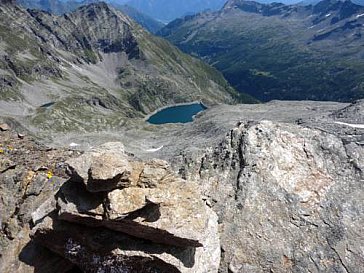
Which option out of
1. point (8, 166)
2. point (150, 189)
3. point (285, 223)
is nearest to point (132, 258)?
point (150, 189)

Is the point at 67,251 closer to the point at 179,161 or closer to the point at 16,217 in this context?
the point at 16,217

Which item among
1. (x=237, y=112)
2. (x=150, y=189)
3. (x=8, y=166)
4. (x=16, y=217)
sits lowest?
(x=237, y=112)

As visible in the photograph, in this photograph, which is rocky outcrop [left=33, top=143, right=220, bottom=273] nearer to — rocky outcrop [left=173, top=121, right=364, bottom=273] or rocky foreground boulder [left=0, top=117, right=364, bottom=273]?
rocky foreground boulder [left=0, top=117, right=364, bottom=273]

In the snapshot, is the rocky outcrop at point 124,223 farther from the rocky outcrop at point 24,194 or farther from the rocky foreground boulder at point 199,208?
the rocky outcrop at point 24,194

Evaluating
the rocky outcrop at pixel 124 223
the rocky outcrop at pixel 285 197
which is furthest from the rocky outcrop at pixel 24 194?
the rocky outcrop at pixel 285 197

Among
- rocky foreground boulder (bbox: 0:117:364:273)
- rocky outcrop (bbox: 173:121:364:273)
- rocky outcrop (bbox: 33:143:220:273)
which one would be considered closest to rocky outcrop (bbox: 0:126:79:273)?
rocky foreground boulder (bbox: 0:117:364:273)
